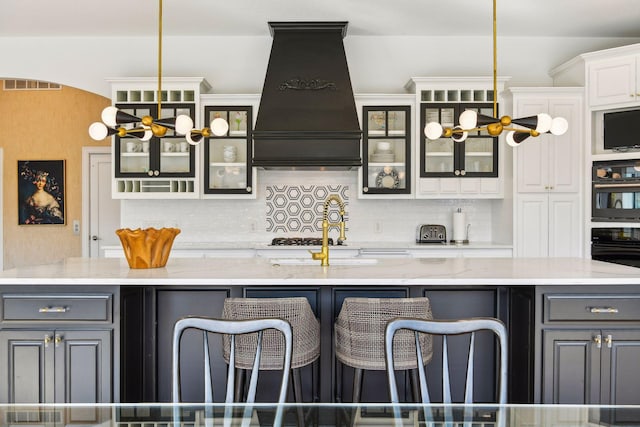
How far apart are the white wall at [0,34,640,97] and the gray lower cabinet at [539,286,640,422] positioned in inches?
126

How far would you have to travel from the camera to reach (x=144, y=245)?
2627mm

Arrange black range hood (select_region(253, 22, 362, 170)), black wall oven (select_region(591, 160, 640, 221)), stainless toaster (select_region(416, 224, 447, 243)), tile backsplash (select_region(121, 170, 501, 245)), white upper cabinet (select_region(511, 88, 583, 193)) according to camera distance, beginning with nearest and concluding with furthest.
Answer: black wall oven (select_region(591, 160, 640, 221)) < black range hood (select_region(253, 22, 362, 170)) < white upper cabinet (select_region(511, 88, 583, 193)) < stainless toaster (select_region(416, 224, 447, 243)) < tile backsplash (select_region(121, 170, 501, 245))

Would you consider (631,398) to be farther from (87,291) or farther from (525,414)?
(87,291)

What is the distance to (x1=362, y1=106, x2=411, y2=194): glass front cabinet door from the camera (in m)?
4.71

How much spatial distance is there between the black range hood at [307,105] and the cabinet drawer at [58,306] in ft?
7.47

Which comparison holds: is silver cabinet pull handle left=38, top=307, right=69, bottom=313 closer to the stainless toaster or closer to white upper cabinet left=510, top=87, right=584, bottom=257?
the stainless toaster

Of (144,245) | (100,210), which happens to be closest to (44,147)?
(100,210)

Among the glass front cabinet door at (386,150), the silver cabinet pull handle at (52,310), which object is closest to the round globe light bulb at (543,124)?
the glass front cabinet door at (386,150)

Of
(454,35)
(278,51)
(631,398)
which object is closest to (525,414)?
(631,398)

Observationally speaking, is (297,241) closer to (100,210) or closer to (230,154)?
(230,154)

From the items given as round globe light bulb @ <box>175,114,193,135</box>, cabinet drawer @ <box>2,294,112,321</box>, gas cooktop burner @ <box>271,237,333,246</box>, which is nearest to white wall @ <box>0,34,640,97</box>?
gas cooktop burner @ <box>271,237,333,246</box>

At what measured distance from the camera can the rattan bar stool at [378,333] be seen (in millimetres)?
2182

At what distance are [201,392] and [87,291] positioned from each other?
83 centimetres

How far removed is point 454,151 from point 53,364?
3.67 metres
